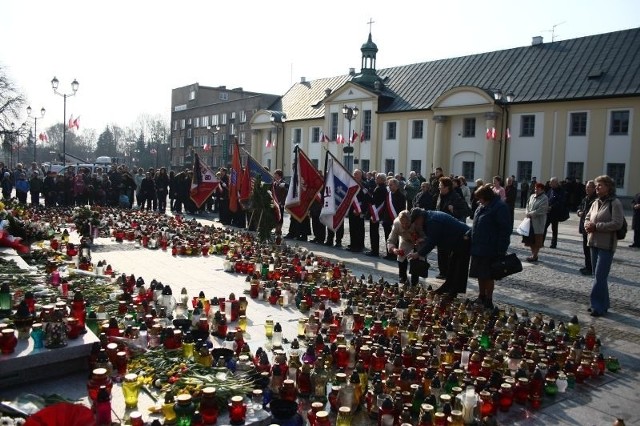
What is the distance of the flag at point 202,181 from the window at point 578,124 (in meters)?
25.6

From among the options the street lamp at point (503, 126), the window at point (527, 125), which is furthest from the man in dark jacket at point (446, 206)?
the street lamp at point (503, 126)

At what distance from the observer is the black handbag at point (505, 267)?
7809mm

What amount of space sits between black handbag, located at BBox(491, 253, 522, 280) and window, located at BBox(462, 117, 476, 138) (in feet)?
108

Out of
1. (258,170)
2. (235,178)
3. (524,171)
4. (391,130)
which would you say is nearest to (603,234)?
(258,170)

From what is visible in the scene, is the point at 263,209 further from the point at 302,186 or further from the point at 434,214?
the point at 434,214

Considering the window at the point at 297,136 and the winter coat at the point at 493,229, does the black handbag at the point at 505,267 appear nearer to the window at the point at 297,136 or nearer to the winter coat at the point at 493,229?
the winter coat at the point at 493,229

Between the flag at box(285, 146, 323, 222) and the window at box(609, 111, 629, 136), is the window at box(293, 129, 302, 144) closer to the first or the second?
the window at box(609, 111, 629, 136)

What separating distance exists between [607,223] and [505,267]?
1.60 meters

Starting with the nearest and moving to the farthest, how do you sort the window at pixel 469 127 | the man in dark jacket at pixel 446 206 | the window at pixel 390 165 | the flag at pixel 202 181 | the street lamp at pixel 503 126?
1. the man in dark jacket at pixel 446 206
2. the flag at pixel 202 181
3. the street lamp at pixel 503 126
4. the window at pixel 469 127
5. the window at pixel 390 165

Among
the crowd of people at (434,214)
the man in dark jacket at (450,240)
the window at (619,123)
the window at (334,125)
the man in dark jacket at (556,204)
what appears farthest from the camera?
the window at (334,125)


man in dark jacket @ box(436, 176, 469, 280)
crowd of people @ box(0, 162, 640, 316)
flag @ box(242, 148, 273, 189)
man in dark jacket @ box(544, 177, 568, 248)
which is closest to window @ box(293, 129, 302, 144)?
crowd of people @ box(0, 162, 640, 316)

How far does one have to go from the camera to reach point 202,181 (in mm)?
18438

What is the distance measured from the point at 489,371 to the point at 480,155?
35576mm

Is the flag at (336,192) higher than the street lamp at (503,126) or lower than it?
lower
